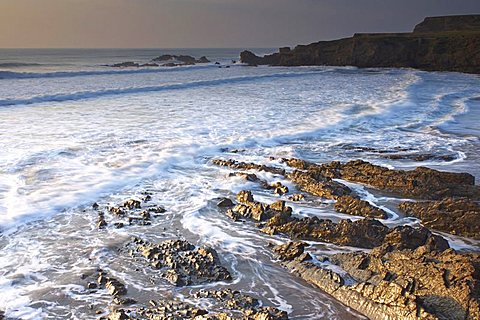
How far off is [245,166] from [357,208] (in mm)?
3043

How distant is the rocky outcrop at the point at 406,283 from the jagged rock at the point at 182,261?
971 mm

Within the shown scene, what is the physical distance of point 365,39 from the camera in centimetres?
6022

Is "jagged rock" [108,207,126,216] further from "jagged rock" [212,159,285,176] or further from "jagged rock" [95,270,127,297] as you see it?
"jagged rock" [212,159,285,176]

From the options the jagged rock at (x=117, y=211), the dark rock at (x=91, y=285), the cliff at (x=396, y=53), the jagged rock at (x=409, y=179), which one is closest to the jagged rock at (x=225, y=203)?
the jagged rock at (x=117, y=211)

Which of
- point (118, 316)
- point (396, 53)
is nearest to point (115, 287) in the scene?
point (118, 316)

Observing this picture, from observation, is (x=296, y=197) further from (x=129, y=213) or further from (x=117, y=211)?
(x=117, y=211)

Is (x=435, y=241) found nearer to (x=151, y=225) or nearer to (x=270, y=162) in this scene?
(x=151, y=225)

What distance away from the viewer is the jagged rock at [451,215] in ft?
19.8

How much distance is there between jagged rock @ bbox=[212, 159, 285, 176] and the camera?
362 inches

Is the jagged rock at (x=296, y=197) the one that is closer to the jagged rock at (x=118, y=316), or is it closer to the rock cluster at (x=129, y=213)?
the rock cluster at (x=129, y=213)

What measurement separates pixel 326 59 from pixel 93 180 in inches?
2241

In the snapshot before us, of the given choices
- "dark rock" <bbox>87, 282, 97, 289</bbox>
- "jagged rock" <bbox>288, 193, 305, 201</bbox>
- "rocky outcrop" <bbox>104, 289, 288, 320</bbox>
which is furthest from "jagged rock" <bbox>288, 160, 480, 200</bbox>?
"dark rock" <bbox>87, 282, 97, 289</bbox>

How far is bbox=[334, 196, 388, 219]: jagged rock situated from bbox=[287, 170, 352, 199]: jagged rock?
38cm

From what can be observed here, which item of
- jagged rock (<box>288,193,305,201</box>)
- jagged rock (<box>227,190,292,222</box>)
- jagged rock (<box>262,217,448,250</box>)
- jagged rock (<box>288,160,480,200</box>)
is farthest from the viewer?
jagged rock (<box>288,193,305,201</box>)
